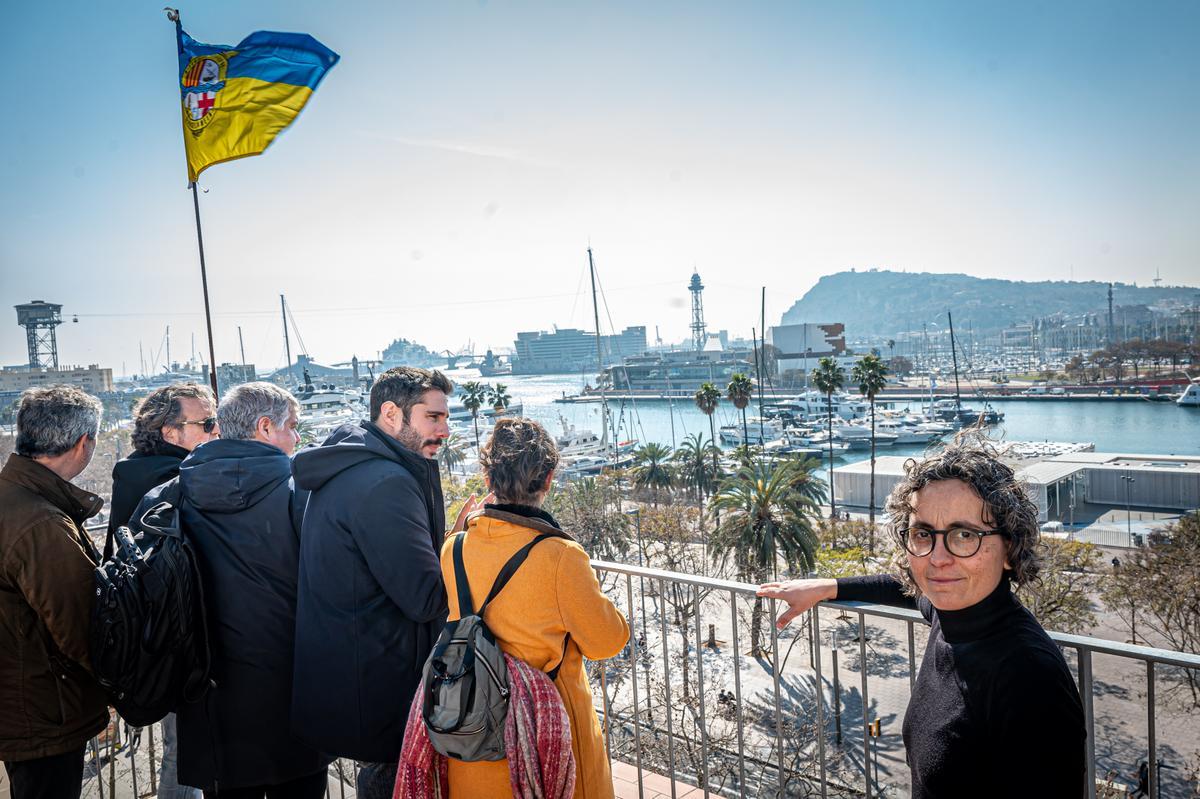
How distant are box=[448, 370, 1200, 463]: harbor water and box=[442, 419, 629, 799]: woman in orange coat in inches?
1921

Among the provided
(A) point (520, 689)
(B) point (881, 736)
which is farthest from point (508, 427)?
(B) point (881, 736)

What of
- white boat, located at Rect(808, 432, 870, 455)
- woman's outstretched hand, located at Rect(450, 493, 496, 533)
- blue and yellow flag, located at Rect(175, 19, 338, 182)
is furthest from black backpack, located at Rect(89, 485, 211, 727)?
white boat, located at Rect(808, 432, 870, 455)

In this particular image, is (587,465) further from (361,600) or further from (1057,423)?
(361,600)

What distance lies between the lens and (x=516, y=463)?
6.82ft

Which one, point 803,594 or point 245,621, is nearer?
point 803,594

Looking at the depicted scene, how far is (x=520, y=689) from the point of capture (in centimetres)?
193

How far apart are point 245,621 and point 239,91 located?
5.20 metres

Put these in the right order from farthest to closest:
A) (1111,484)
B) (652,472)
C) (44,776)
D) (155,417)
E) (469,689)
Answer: (652,472) < (1111,484) < (155,417) < (44,776) < (469,689)

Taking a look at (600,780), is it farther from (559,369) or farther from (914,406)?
(559,369)

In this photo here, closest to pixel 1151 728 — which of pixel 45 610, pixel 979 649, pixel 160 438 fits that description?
pixel 979 649

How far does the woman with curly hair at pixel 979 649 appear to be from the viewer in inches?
50.8

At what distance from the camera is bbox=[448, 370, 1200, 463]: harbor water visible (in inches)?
2739

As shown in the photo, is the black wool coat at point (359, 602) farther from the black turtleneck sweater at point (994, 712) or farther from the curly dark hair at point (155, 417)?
the black turtleneck sweater at point (994, 712)

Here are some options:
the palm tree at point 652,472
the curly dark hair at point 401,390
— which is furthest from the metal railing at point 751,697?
the palm tree at point 652,472
